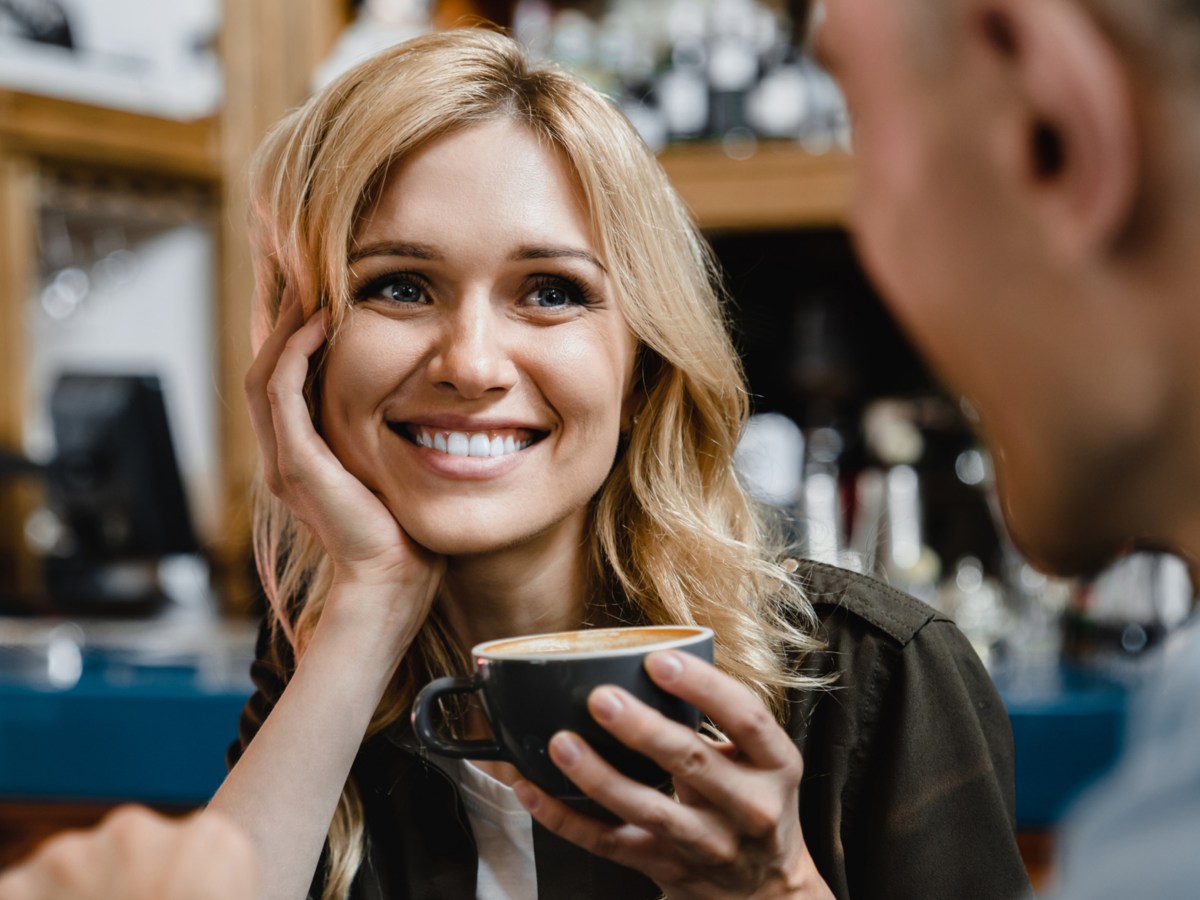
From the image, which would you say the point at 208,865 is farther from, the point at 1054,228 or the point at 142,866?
the point at 1054,228

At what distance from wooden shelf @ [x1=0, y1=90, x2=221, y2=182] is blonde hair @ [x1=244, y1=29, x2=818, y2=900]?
1833mm

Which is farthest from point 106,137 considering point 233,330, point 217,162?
point 233,330

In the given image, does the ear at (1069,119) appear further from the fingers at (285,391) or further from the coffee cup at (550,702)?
the fingers at (285,391)

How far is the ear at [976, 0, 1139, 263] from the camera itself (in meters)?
0.38

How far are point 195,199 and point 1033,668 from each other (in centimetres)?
221

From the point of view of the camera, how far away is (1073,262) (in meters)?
0.40

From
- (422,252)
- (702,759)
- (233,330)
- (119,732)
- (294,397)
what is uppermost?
(422,252)

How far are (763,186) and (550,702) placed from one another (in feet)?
6.48

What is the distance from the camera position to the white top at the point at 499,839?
1039 millimetres

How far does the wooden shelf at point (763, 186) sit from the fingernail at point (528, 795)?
188 centimetres

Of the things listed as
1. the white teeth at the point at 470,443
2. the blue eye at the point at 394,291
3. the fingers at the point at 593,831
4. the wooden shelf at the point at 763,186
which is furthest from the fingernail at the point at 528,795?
the wooden shelf at the point at 763,186

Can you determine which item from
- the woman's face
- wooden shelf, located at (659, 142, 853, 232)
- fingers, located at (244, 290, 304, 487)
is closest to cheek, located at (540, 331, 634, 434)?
the woman's face

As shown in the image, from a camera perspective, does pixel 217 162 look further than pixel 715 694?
Yes

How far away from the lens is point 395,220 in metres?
1.02
